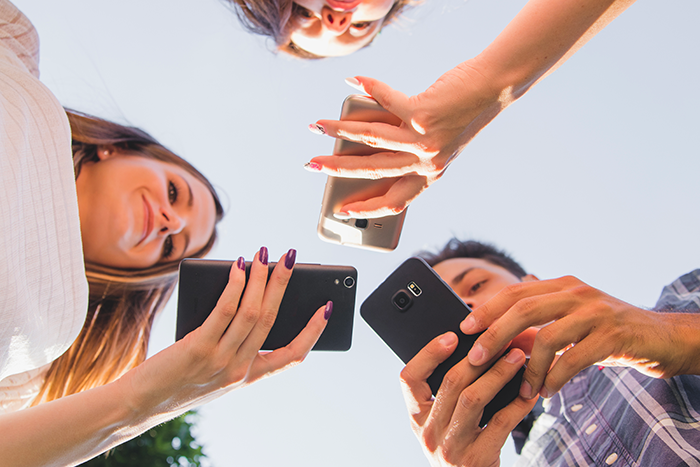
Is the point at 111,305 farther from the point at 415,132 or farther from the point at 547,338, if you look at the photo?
the point at 547,338

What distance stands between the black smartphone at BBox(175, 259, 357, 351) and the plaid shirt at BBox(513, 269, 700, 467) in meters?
1.11

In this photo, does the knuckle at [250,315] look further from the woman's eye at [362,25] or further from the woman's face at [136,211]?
the woman's eye at [362,25]

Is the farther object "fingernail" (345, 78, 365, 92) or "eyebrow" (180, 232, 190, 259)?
"eyebrow" (180, 232, 190, 259)

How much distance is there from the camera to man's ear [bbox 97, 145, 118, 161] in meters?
2.04

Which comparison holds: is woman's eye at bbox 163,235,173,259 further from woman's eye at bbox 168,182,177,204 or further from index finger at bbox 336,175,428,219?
index finger at bbox 336,175,428,219

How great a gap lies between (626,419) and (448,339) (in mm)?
869

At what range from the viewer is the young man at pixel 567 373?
120cm

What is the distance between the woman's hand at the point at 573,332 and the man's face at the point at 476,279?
3.31ft

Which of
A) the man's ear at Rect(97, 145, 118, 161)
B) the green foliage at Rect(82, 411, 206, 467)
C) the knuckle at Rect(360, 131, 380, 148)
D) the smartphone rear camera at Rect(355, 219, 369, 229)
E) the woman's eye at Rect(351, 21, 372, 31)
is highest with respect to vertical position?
the woman's eye at Rect(351, 21, 372, 31)

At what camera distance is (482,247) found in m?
2.88

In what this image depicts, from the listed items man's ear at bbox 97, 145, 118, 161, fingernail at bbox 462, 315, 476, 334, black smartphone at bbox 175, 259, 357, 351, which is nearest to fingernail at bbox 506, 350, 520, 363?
fingernail at bbox 462, 315, 476, 334

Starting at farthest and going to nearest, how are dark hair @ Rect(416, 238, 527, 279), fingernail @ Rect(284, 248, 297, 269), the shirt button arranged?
dark hair @ Rect(416, 238, 527, 279) → the shirt button → fingernail @ Rect(284, 248, 297, 269)

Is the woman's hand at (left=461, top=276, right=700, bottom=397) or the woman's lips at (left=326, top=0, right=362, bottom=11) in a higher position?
the woman's lips at (left=326, top=0, right=362, bottom=11)

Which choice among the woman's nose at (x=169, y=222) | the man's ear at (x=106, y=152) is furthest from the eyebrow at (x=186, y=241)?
the man's ear at (x=106, y=152)
